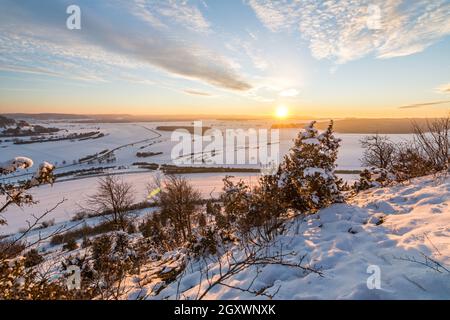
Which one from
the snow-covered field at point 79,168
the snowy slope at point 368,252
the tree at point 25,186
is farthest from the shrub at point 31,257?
the snow-covered field at point 79,168

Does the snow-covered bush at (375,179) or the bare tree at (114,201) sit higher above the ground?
the snow-covered bush at (375,179)

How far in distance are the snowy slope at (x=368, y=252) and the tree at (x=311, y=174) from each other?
0.86 meters

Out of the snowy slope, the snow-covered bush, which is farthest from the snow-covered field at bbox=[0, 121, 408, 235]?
the snowy slope

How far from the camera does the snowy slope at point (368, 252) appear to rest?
2637 millimetres

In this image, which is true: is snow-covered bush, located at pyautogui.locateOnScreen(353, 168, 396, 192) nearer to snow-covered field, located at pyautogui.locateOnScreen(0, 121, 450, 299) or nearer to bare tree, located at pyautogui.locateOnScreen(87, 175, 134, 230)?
snow-covered field, located at pyautogui.locateOnScreen(0, 121, 450, 299)

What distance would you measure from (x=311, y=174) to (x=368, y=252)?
348 cm

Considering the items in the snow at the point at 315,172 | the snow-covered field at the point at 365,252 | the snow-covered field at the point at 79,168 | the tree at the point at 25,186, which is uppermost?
the tree at the point at 25,186

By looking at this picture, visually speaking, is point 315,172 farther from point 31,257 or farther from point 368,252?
point 31,257

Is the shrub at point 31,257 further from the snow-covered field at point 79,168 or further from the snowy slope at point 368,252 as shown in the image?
the snow-covered field at point 79,168

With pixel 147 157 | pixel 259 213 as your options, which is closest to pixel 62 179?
pixel 147 157

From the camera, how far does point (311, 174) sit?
22.9 ft

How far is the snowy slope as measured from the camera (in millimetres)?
2637

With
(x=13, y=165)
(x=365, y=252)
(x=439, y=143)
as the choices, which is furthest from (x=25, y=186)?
(x=439, y=143)
